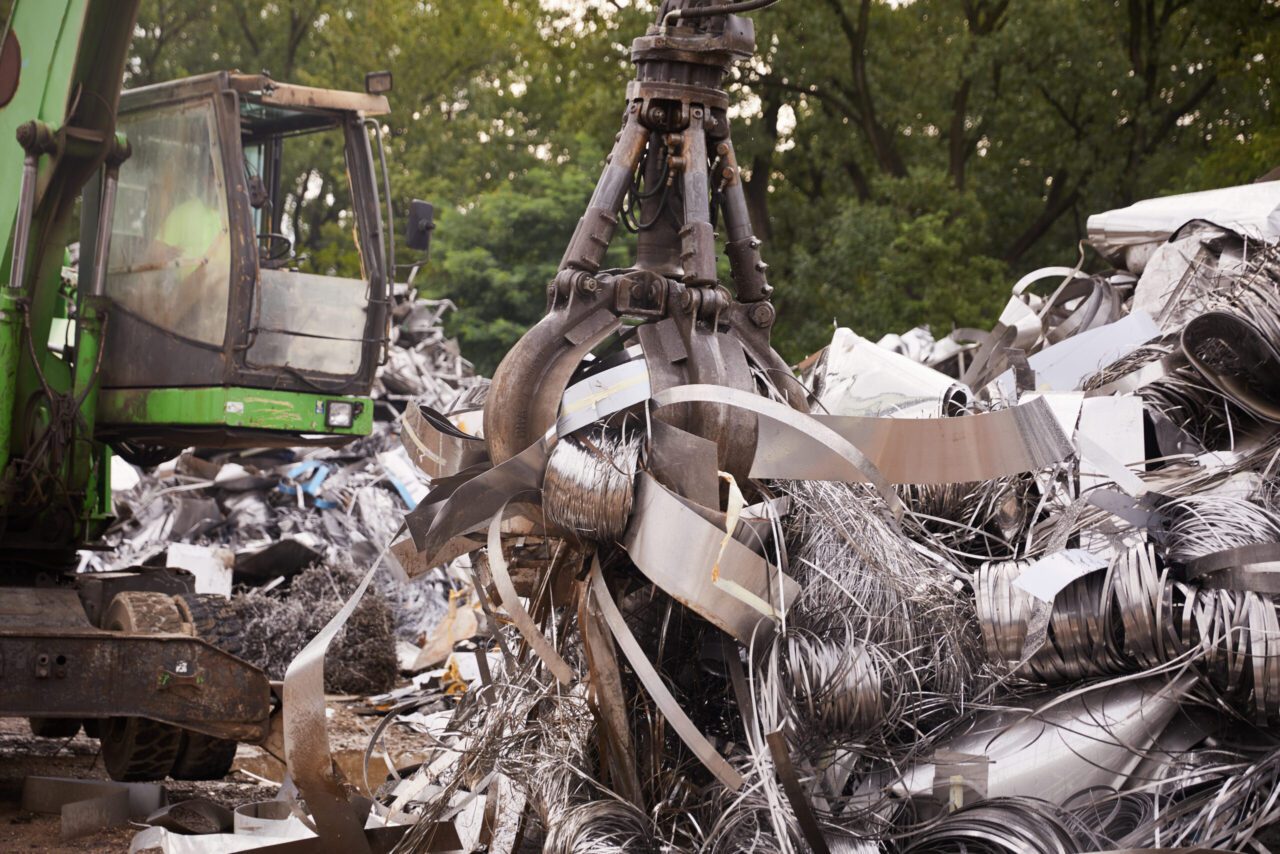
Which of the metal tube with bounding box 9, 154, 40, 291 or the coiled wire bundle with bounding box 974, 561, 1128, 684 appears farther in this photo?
the metal tube with bounding box 9, 154, 40, 291

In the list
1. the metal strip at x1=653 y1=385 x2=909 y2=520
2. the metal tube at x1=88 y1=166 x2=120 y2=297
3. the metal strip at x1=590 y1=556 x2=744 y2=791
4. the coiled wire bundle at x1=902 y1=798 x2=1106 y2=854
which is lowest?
the coiled wire bundle at x1=902 y1=798 x2=1106 y2=854

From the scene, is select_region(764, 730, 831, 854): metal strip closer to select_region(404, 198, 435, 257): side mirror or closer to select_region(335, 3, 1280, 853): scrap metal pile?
select_region(335, 3, 1280, 853): scrap metal pile

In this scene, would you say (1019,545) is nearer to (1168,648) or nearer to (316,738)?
(1168,648)

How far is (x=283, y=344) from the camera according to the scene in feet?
24.8

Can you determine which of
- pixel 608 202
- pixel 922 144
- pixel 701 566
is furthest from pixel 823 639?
pixel 922 144

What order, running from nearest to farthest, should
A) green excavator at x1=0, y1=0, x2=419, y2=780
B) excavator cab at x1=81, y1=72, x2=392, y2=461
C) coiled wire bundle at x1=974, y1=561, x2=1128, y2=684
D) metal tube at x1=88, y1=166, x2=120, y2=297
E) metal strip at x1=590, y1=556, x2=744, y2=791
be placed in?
metal strip at x1=590, y1=556, x2=744, y2=791 → coiled wire bundle at x1=974, y1=561, x2=1128, y2=684 → green excavator at x1=0, y1=0, x2=419, y2=780 → metal tube at x1=88, y1=166, x2=120, y2=297 → excavator cab at x1=81, y1=72, x2=392, y2=461

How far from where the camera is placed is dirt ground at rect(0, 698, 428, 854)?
18.4 feet

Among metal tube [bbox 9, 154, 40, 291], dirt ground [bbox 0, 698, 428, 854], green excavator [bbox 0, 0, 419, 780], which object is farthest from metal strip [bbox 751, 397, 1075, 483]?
metal tube [bbox 9, 154, 40, 291]

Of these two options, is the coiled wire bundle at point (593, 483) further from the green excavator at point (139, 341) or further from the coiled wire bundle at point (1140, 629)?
the green excavator at point (139, 341)

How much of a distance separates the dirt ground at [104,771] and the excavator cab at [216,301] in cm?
163

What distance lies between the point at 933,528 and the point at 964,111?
18.6 metres

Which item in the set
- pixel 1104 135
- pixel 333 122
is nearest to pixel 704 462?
pixel 333 122

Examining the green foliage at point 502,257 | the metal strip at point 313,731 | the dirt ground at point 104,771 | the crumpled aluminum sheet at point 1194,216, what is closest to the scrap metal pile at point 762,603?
the metal strip at point 313,731

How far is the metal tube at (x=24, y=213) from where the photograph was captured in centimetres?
630
